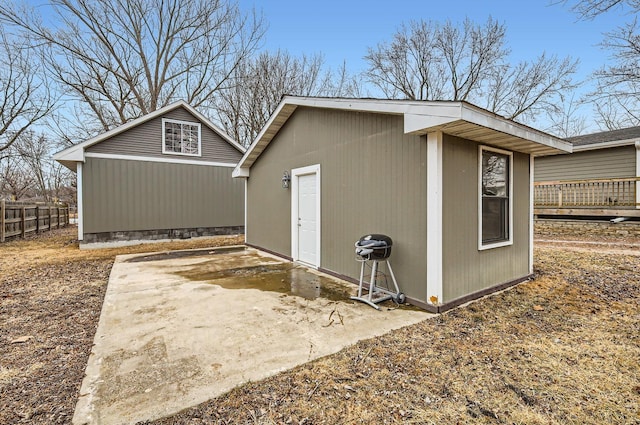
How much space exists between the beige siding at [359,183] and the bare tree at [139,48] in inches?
496

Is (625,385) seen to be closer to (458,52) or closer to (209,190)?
(209,190)

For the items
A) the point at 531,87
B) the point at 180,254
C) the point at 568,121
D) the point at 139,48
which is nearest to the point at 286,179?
the point at 180,254

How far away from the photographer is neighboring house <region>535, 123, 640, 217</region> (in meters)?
9.86

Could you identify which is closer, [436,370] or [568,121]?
[436,370]

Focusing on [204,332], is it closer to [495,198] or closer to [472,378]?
[472,378]

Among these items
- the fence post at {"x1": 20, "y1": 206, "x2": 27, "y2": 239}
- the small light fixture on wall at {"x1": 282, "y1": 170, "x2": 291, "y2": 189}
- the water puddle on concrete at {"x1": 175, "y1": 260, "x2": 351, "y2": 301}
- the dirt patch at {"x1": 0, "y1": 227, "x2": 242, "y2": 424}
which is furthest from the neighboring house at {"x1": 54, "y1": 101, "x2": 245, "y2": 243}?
the small light fixture on wall at {"x1": 282, "y1": 170, "x2": 291, "y2": 189}

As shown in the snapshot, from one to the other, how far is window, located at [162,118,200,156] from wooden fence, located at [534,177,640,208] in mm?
12799

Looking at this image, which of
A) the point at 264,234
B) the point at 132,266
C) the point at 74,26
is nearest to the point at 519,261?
the point at 264,234

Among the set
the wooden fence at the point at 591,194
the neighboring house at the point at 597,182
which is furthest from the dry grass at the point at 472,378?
the wooden fence at the point at 591,194

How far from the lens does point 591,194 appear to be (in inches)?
416

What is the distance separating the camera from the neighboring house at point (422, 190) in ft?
12.1

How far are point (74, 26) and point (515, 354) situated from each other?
65.4 feet

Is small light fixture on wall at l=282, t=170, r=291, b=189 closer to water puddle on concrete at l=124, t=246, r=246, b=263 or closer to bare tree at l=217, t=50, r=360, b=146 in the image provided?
water puddle on concrete at l=124, t=246, r=246, b=263

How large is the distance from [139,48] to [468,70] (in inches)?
719
